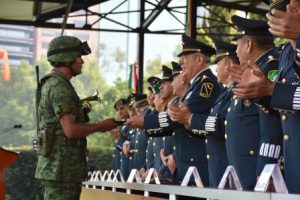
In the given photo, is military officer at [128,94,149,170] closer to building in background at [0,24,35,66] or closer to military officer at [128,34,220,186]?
military officer at [128,34,220,186]

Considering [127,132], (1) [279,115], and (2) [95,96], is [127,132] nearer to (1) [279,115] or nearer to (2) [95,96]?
(2) [95,96]

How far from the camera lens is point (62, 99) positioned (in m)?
6.33

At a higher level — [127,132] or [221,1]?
[221,1]

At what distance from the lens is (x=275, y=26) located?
4188 millimetres

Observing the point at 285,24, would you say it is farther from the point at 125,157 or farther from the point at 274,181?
the point at 125,157

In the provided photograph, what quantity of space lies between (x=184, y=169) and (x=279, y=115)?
2794 millimetres

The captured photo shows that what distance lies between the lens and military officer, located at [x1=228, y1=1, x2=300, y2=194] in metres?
4.21

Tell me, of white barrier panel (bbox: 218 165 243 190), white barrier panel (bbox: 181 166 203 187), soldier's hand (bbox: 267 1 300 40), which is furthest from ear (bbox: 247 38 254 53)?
soldier's hand (bbox: 267 1 300 40)

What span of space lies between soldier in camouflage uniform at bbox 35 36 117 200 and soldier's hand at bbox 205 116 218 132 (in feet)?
2.24

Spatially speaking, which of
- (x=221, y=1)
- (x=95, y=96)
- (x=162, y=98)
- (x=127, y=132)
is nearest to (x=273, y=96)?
(x=95, y=96)

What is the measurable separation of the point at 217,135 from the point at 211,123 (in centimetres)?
13

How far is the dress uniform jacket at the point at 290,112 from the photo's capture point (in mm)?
4406

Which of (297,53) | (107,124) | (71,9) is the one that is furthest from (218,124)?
(71,9)

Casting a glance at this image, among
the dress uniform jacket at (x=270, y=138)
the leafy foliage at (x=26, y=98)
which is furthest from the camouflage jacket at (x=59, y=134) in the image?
the leafy foliage at (x=26, y=98)
